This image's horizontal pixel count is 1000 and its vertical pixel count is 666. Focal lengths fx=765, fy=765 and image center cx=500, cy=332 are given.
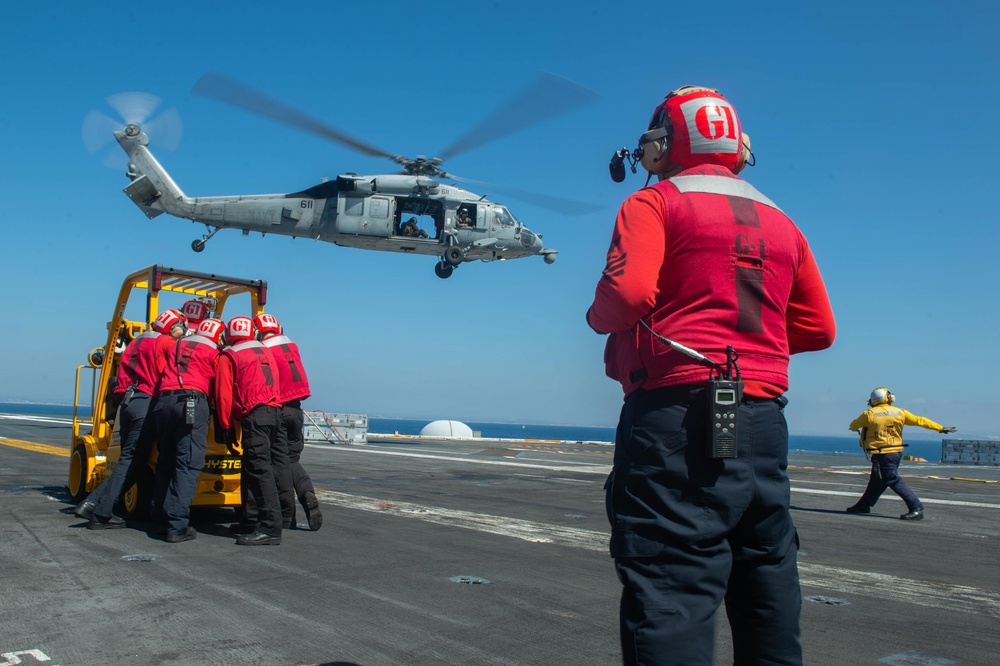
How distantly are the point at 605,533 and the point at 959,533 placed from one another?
3909 millimetres

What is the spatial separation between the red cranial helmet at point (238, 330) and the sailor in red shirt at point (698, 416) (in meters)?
5.17

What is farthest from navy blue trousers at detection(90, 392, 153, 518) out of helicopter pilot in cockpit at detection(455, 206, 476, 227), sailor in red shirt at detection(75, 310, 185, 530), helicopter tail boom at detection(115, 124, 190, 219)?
helicopter tail boom at detection(115, 124, 190, 219)

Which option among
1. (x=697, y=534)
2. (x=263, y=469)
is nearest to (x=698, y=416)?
(x=697, y=534)

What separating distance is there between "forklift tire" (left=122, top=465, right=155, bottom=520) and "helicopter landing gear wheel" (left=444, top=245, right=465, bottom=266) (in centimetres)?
1523

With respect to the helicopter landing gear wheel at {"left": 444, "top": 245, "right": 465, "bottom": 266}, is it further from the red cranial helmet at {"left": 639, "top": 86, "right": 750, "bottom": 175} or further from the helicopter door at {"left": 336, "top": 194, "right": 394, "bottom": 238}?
the red cranial helmet at {"left": 639, "top": 86, "right": 750, "bottom": 175}

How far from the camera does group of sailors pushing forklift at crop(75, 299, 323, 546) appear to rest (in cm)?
647

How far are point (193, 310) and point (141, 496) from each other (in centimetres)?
248

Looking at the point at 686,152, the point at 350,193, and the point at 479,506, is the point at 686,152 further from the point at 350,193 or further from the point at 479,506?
the point at 350,193

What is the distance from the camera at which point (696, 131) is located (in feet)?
7.88

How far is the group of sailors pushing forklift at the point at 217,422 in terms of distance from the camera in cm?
647

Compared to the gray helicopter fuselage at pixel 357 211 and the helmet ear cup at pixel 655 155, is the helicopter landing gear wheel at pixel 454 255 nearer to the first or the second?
the gray helicopter fuselage at pixel 357 211

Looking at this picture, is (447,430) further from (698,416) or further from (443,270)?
(698,416)

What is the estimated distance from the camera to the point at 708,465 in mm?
2014

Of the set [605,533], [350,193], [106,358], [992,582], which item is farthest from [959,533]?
[350,193]
